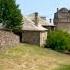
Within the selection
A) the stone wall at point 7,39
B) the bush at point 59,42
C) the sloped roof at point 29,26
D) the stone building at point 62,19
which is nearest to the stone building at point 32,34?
the sloped roof at point 29,26

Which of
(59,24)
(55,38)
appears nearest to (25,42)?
(55,38)

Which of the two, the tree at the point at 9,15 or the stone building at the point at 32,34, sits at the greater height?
the tree at the point at 9,15

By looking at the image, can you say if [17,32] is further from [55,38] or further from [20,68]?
[20,68]

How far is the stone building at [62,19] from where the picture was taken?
301 ft

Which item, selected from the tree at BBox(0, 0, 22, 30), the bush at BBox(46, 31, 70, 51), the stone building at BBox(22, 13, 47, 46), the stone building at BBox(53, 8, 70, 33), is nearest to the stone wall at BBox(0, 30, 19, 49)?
the tree at BBox(0, 0, 22, 30)

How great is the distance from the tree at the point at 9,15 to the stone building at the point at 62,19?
3421 centimetres

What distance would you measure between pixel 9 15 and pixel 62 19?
4138 centimetres

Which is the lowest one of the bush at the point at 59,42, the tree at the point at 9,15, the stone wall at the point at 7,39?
the bush at the point at 59,42

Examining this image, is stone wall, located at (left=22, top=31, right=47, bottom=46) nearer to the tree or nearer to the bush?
the bush

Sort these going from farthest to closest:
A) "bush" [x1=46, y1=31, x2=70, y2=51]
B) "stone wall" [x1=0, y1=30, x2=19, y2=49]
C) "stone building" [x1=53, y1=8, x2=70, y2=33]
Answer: "stone building" [x1=53, y1=8, x2=70, y2=33] → "bush" [x1=46, y1=31, x2=70, y2=51] → "stone wall" [x1=0, y1=30, x2=19, y2=49]

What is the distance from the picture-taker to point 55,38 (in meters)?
60.2

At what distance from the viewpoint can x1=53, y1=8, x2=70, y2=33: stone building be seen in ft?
301

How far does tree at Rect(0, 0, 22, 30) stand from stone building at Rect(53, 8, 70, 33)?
112 feet

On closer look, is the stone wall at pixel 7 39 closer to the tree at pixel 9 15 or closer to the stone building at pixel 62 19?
the tree at pixel 9 15
